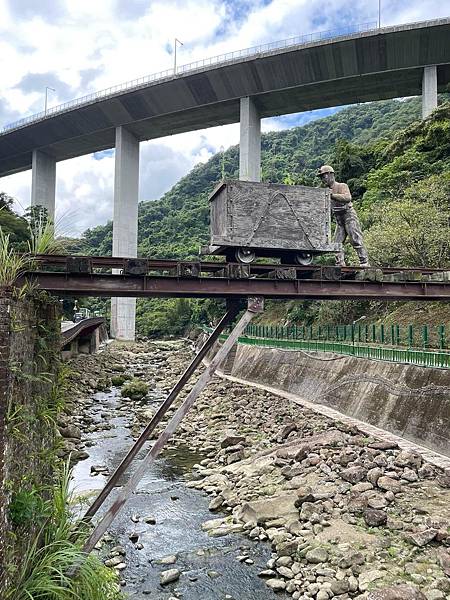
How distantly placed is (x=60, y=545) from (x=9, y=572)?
6.03 feet

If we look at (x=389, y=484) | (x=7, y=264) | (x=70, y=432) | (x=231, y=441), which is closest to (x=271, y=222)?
(x=7, y=264)

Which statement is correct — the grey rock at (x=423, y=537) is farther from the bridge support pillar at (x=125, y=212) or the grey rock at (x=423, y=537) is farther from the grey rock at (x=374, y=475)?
the bridge support pillar at (x=125, y=212)

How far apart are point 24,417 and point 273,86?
4664 cm

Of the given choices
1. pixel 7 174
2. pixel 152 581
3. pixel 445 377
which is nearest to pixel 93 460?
pixel 152 581

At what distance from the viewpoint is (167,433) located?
981 cm

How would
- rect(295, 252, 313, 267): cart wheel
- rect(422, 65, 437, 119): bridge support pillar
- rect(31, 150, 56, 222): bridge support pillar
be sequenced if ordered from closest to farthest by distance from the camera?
rect(295, 252, 313, 267): cart wheel, rect(422, 65, 437, 119): bridge support pillar, rect(31, 150, 56, 222): bridge support pillar

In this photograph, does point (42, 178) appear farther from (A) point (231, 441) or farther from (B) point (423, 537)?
(B) point (423, 537)

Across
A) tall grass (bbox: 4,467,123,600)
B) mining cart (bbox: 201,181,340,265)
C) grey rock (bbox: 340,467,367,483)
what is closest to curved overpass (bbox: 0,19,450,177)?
mining cart (bbox: 201,181,340,265)

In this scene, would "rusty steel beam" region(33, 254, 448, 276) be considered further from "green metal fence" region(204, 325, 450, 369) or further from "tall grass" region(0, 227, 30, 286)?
"green metal fence" region(204, 325, 450, 369)

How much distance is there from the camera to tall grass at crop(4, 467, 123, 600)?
22.0 ft

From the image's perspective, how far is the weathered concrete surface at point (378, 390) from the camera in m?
15.4

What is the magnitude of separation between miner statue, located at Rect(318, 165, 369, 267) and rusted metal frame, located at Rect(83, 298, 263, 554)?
3328 millimetres

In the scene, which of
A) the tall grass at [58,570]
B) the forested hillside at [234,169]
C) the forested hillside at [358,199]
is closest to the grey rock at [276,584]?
the tall grass at [58,570]

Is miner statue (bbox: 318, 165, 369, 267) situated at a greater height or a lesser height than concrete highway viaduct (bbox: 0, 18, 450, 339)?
lesser
